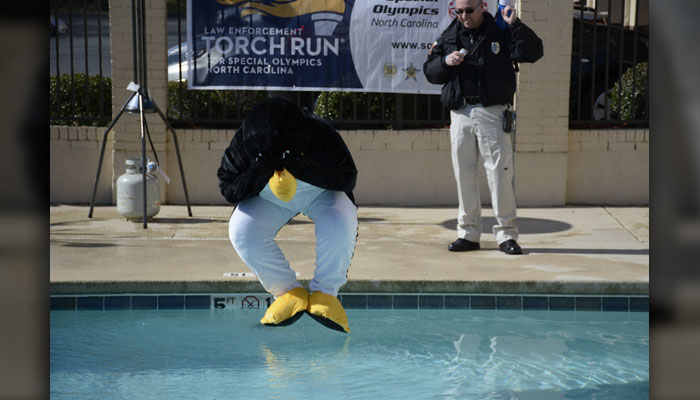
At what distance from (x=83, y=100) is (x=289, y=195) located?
6.33 m

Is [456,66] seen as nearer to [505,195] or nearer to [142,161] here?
[505,195]

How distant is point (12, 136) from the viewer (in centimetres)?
125

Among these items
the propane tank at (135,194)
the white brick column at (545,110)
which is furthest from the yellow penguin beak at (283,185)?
the white brick column at (545,110)

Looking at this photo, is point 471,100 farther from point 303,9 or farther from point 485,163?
point 303,9

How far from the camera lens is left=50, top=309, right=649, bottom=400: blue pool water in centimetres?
426

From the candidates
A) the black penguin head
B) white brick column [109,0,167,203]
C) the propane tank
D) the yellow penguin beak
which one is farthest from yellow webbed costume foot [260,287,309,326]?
white brick column [109,0,167,203]

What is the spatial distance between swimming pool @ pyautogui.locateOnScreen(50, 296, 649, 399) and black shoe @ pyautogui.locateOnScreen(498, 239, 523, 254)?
934mm

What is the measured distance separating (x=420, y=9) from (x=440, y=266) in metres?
3.59

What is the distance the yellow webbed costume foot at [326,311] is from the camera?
11.4 feet

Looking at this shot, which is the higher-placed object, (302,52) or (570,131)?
(302,52)

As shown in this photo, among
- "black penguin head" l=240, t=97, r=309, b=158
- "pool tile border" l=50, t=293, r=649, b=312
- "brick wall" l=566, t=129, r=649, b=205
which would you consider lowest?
"pool tile border" l=50, t=293, r=649, b=312

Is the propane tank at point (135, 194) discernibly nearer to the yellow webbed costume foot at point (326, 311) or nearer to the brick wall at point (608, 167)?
the brick wall at point (608, 167)

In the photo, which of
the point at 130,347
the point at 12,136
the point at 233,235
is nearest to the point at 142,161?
the point at 130,347

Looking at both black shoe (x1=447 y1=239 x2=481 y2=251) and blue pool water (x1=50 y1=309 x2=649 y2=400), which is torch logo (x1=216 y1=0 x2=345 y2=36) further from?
blue pool water (x1=50 y1=309 x2=649 y2=400)
